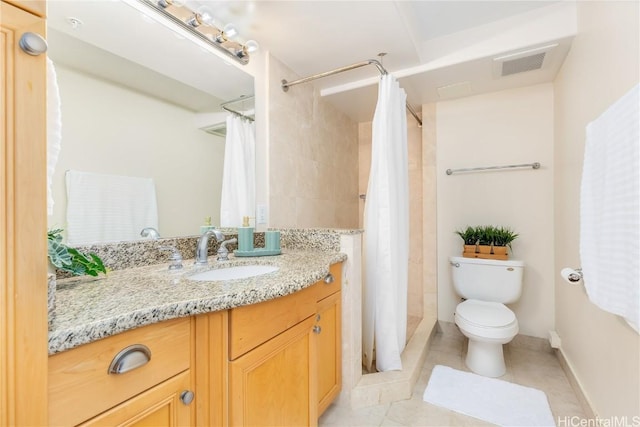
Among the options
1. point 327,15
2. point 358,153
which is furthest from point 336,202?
point 327,15

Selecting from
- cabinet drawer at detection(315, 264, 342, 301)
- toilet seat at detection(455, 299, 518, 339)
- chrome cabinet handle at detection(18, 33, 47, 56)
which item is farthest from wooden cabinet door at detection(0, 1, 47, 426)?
toilet seat at detection(455, 299, 518, 339)

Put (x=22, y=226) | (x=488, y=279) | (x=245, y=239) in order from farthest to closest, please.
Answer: (x=488, y=279) → (x=245, y=239) → (x=22, y=226)

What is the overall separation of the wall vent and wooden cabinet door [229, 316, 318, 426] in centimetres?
198

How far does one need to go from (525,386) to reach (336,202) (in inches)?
68.5

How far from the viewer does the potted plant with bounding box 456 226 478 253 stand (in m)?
2.16

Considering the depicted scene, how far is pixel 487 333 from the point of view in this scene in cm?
171

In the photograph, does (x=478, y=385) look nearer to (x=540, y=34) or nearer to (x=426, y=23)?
(x=540, y=34)

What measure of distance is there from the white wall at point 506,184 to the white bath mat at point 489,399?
68cm

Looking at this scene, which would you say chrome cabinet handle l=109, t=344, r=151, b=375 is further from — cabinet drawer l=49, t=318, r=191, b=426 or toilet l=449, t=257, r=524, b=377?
toilet l=449, t=257, r=524, b=377

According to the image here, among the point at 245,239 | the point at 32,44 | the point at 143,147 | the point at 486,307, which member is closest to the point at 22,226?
the point at 32,44

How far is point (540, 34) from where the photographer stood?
1.61 metres

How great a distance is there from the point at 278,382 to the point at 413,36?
1.90 metres

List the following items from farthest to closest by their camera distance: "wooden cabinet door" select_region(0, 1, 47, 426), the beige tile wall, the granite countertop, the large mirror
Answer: the beige tile wall
the large mirror
the granite countertop
"wooden cabinet door" select_region(0, 1, 47, 426)

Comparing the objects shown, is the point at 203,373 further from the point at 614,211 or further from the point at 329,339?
the point at 614,211
